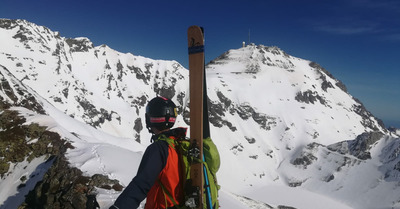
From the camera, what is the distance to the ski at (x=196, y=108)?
4.76 meters

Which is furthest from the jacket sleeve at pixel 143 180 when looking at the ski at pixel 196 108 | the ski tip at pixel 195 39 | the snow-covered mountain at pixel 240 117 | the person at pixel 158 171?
the snow-covered mountain at pixel 240 117

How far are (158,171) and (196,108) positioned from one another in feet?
4.37

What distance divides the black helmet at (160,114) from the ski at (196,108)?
369 mm

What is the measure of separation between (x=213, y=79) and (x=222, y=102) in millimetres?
19083

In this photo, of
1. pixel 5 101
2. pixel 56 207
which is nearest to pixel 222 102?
pixel 5 101

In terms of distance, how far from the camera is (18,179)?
20203mm

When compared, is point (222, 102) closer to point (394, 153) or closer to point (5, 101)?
point (394, 153)

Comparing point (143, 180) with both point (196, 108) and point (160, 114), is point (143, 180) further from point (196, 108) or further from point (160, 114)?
point (196, 108)

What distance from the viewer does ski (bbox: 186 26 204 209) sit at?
4758mm

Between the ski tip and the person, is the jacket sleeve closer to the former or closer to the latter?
the person

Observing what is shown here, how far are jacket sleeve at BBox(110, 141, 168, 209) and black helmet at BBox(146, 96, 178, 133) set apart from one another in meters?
0.71

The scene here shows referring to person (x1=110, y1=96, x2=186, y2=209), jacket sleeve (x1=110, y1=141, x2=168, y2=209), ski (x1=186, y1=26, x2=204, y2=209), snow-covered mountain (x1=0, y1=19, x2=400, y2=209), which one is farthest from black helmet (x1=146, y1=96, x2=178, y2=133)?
snow-covered mountain (x1=0, y1=19, x2=400, y2=209)

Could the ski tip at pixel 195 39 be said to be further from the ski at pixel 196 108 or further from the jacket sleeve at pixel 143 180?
the jacket sleeve at pixel 143 180


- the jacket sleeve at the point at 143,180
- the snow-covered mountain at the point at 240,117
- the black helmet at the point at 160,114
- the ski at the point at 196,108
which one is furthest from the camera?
the snow-covered mountain at the point at 240,117
